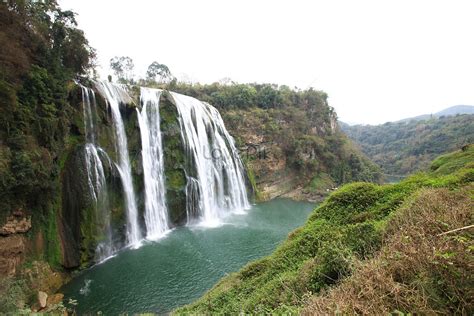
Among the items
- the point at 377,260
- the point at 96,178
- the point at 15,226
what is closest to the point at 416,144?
the point at 96,178

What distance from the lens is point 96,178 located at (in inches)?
545

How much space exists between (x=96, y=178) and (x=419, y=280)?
14.6 meters

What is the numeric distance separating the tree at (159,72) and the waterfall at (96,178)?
34082 mm

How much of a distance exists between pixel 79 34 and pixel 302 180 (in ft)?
97.7

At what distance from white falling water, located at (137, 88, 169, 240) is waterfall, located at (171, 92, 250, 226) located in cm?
206

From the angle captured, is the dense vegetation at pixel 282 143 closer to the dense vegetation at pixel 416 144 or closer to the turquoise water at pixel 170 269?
the turquoise water at pixel 170 269

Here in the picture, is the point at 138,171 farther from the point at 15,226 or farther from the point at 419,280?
the point at 419,280

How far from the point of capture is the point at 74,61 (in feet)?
47.3

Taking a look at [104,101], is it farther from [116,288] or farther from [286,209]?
[286,209]

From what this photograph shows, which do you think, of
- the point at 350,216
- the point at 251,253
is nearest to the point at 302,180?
the point at 251,253

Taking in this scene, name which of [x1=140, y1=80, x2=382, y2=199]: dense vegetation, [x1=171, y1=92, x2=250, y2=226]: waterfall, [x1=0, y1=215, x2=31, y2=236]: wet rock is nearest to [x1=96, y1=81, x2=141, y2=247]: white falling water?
[x1=171, y1=92, x2=250, y2=226]: waterfall

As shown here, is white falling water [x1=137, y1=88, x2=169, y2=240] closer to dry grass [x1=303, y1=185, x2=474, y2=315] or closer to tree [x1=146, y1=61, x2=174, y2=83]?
dry grass [x1=303, y1=185, x2=474, y2=315]

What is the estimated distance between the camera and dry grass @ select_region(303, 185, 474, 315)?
233 centimetres

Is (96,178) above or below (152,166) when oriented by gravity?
below
